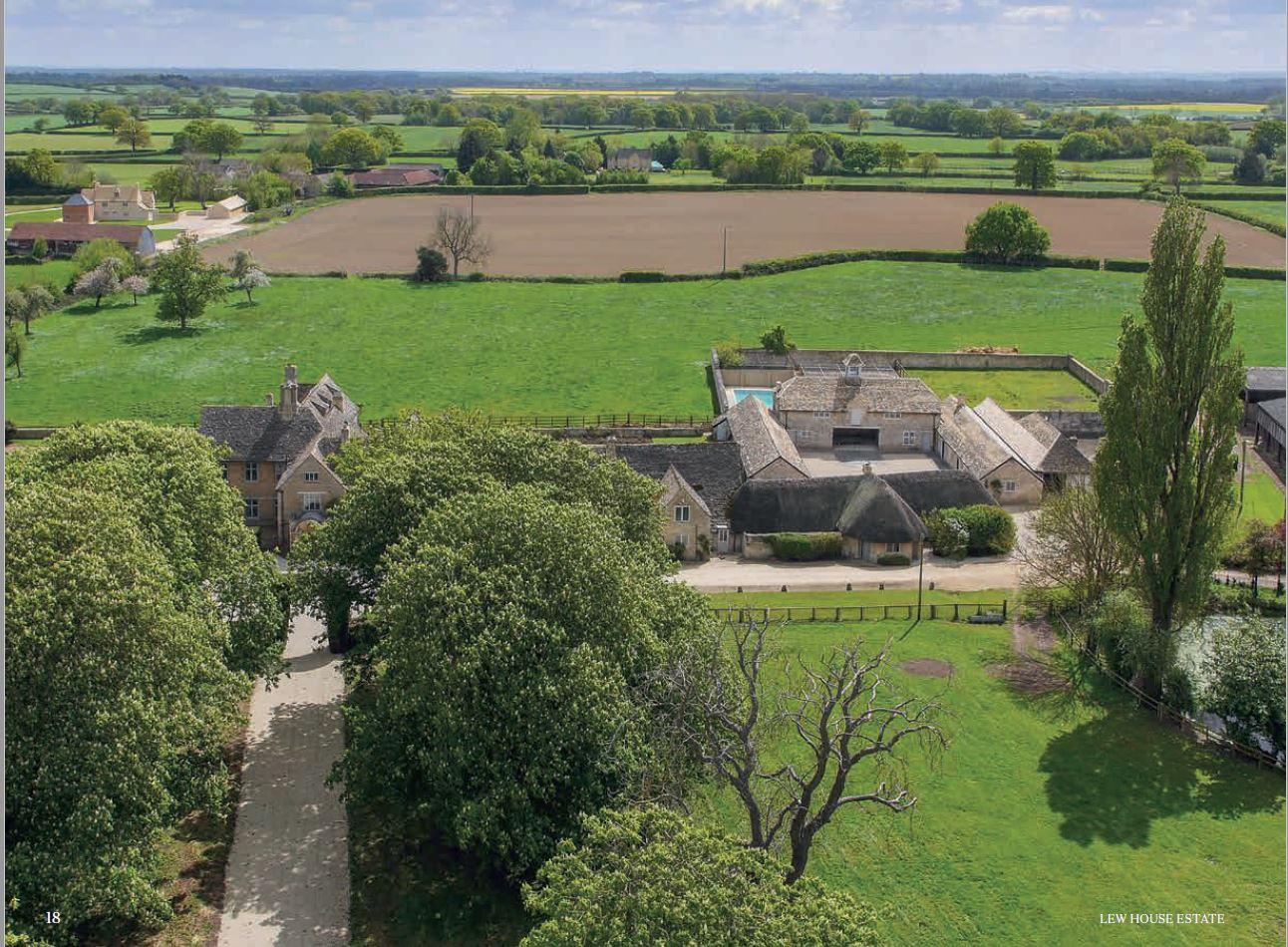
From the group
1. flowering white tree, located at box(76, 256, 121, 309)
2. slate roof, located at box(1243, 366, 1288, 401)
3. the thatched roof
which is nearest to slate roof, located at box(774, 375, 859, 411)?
the thatched roof

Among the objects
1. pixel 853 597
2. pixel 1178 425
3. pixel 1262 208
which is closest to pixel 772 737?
pixel 1178 425

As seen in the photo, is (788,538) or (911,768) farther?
(788,538)

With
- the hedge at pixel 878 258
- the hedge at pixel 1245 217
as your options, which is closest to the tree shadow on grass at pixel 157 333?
the hedge at pixel 878 258

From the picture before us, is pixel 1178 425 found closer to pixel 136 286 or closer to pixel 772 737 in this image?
pixel 772 737

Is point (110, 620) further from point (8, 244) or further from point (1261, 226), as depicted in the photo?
point (1261, 226)

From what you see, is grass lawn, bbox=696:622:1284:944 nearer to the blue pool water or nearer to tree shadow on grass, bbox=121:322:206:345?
the blue pool water

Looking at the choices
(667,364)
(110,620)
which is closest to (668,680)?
(110,620)
